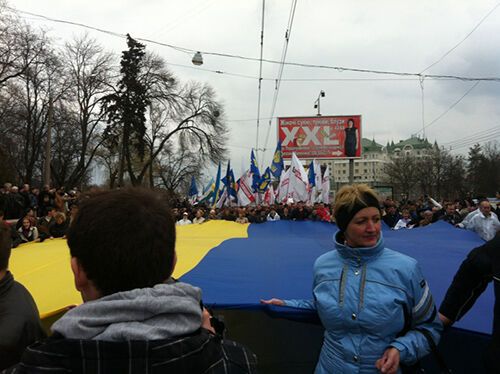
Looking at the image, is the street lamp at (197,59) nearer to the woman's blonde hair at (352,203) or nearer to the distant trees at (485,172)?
the woman's blonde hair at (352,203)

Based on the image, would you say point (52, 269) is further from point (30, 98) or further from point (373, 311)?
point (30, 98)

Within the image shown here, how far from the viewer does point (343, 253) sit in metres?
2.14

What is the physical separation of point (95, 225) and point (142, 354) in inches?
13.7

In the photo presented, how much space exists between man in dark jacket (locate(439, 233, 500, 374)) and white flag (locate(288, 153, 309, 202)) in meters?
15.1

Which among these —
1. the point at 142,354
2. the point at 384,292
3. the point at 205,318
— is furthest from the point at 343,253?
the point at 142,354

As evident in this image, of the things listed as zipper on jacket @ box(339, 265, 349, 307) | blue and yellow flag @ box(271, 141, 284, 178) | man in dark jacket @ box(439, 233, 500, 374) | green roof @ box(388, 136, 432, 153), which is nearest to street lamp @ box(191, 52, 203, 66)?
blue and yellow flag @ box(271, 141, 284, 178)

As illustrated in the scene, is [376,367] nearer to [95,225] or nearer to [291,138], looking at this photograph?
[95,225]

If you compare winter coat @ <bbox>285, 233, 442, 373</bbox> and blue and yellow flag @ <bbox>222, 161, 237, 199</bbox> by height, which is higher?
blue and yellow flag @ <bbox>222, 161, 237, 199</bbox>

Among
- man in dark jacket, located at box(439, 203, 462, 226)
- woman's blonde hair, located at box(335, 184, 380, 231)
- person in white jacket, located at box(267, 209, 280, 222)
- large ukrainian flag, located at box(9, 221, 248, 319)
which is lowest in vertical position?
person in white jacket, located at box(267, 209, 280, 222)

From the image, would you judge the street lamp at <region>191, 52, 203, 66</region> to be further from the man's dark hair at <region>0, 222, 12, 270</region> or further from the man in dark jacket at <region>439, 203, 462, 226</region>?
the man's dark hair at <region>0, 222, 12, 270</region>

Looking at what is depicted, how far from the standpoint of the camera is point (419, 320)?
1.94 metres

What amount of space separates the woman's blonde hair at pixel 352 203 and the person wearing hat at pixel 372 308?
0.03 meters

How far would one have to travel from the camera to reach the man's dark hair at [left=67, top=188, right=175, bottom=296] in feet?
3.36

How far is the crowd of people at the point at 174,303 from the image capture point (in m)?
0.94
